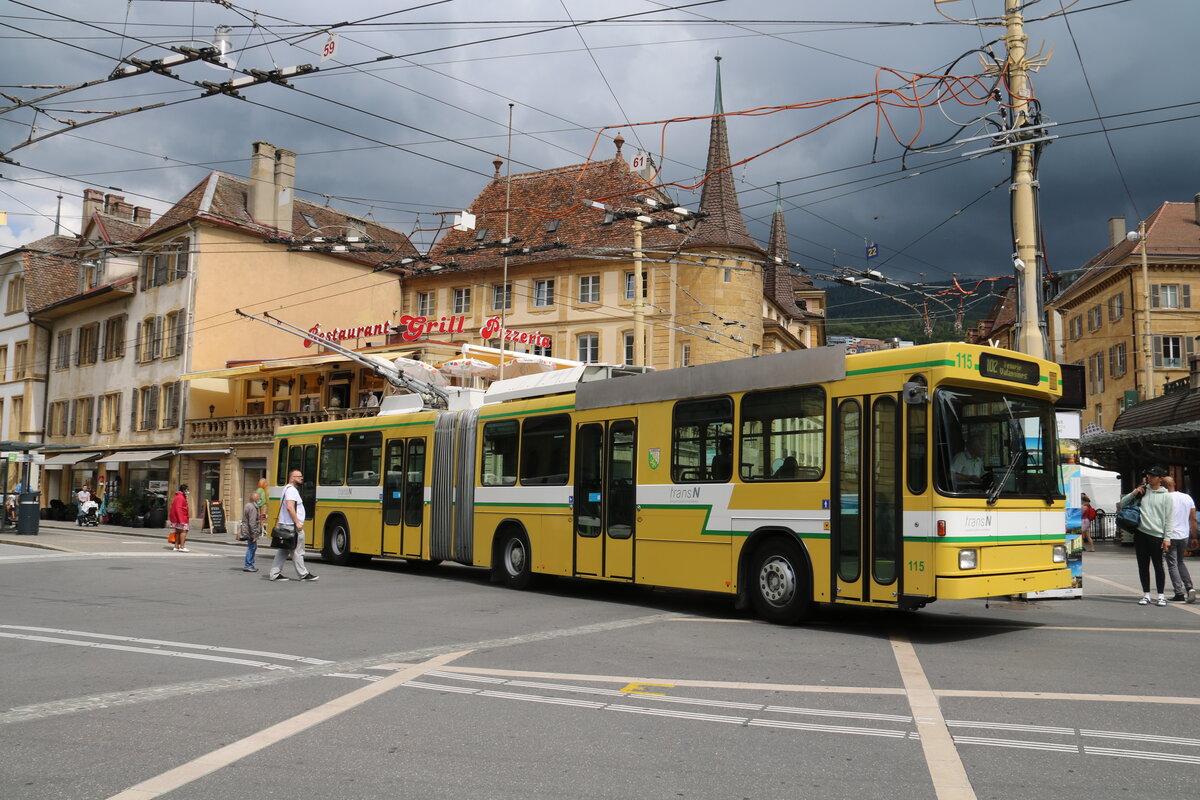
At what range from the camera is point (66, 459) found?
2034 inches

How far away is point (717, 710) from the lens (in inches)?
280

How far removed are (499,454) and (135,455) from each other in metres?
35.7

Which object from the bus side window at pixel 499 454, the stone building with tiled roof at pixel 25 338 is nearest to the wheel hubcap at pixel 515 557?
the bus side window at pixel 499 454

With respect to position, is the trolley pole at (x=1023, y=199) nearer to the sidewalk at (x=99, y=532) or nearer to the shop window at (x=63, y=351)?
the sidewalk at (x=99, y=532)

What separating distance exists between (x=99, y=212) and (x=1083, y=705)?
2318 inches

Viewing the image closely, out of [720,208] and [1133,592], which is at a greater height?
[720,208]

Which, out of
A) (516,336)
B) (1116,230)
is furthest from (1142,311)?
(516,336)

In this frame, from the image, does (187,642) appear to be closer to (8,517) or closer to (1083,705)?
(1083,705)

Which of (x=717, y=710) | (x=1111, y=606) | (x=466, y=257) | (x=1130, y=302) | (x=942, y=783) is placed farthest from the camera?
(x=1130, y=302)

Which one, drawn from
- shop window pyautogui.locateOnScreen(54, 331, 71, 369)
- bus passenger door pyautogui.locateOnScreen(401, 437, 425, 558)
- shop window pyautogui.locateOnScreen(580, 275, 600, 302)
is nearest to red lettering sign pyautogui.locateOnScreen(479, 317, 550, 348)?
shop window pyautogui.locateOnScreen(580, 275, 600, 302)

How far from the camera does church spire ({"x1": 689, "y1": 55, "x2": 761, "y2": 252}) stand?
50.9m

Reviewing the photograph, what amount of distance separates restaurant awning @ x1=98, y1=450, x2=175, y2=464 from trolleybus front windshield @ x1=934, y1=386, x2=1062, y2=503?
41.0m

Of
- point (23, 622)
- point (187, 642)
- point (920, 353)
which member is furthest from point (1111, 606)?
point (23, 622)

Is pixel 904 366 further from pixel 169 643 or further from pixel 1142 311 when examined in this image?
pixel 1142 311
